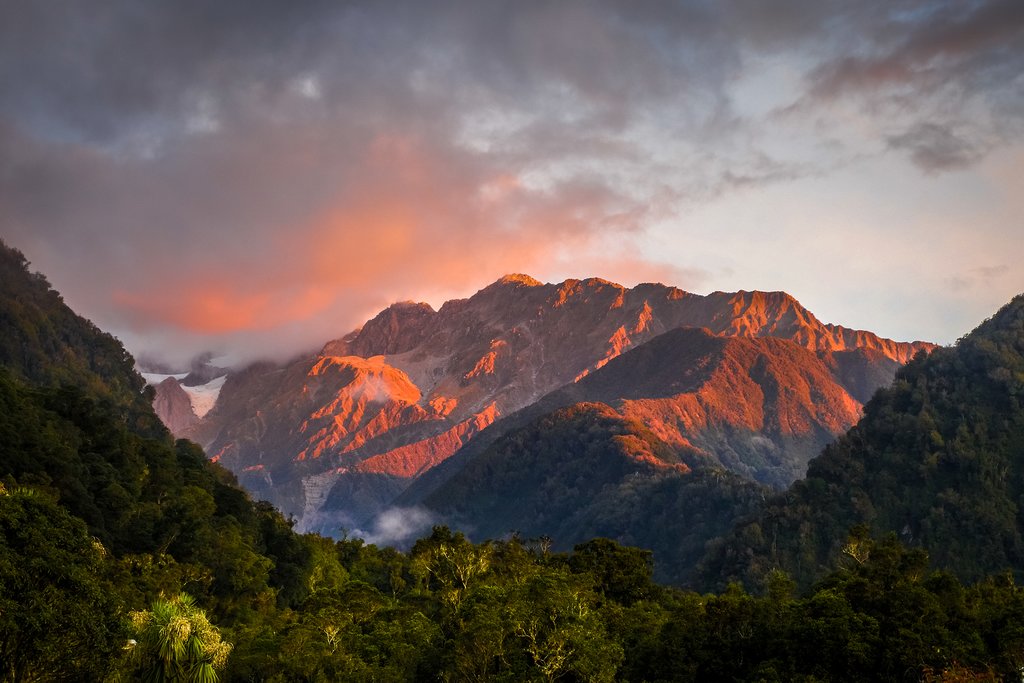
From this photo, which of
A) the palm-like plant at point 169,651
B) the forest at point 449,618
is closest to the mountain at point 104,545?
the forest at point 449,618

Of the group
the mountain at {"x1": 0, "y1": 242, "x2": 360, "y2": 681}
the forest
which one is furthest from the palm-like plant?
the mountain at {"x1": 0, "y1": 242, "x2": 360, "y2": 681}

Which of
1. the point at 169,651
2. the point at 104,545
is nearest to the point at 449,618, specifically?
the point at 169,651

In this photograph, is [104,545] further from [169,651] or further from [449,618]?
[169,651]

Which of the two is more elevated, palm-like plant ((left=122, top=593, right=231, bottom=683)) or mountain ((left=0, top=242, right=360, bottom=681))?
mountain ((left=0, top=242, right=360, bottom=681))

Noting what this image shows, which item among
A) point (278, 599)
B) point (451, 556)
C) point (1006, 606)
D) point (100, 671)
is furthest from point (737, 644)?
point (278, 599)

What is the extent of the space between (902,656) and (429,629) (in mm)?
41377

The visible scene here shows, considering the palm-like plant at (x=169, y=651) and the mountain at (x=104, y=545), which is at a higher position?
the mountain at (x=104, y=545)

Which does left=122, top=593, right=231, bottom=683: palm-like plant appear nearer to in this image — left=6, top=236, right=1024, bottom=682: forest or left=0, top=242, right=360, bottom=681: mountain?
left=6, top=236, right=1024, bottom=682: forest

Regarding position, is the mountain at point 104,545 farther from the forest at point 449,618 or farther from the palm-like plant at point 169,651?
the palm-like plant at point 169,651

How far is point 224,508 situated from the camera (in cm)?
17950

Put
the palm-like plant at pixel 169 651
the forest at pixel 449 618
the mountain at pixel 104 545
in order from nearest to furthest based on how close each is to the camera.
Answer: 1. the mountain at pixel 104 545
2. the forest at pixel 449 618
3. the palm-like plant at pixel 169 651

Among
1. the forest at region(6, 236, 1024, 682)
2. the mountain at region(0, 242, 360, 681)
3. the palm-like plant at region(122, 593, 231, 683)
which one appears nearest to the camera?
the mountain at region(0, 242, 360, 681)

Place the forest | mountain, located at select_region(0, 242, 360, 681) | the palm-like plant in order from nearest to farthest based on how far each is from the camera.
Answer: mountain, located at select_region(0, 242, 360, 681)
the forest
the palm-like plant

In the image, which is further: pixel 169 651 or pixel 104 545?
pixel 104 545
